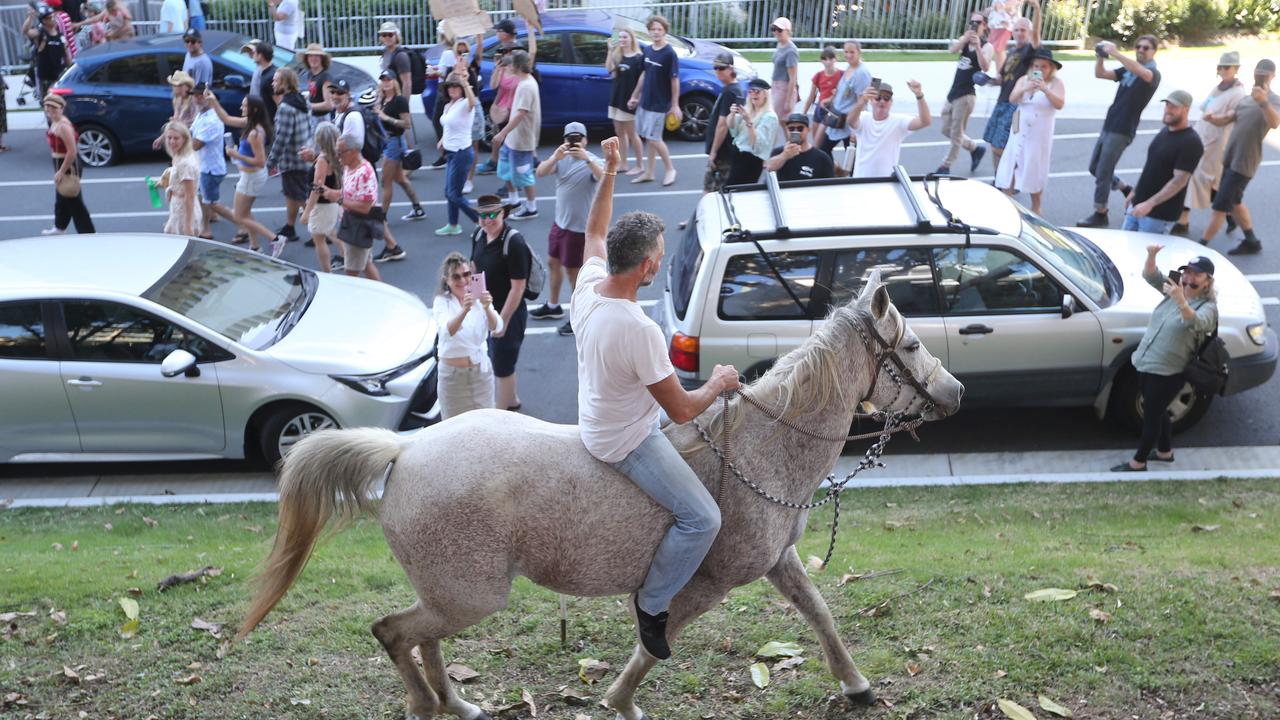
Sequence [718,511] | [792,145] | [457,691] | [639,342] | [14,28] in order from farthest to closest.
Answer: [14,28] < [792,145] < [457,691] < [718,511] < [639,342]

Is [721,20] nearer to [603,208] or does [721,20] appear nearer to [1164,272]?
[1164,272]

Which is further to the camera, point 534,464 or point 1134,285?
point 1134,285

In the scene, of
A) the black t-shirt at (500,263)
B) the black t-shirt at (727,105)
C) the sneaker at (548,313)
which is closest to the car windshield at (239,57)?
the black t-shirt at (727,105)

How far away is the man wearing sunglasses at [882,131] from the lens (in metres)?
13.1

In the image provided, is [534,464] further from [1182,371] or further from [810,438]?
[1182,371]

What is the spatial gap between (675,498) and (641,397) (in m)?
0.44

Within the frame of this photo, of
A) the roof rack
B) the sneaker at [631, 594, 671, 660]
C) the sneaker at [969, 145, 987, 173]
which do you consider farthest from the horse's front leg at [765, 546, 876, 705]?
the sneaker at [969, 145, 987, 173]

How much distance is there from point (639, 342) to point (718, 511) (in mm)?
827

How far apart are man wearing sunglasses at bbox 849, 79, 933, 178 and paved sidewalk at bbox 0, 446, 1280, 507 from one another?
14.8 feet

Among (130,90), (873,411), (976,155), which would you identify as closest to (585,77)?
(976,155)

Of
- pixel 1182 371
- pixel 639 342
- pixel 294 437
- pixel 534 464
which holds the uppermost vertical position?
pixel 639 342

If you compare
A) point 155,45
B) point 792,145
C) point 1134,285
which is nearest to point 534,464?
point 1134,285

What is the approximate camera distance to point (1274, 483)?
8531mm

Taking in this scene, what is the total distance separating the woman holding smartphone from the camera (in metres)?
8.80
